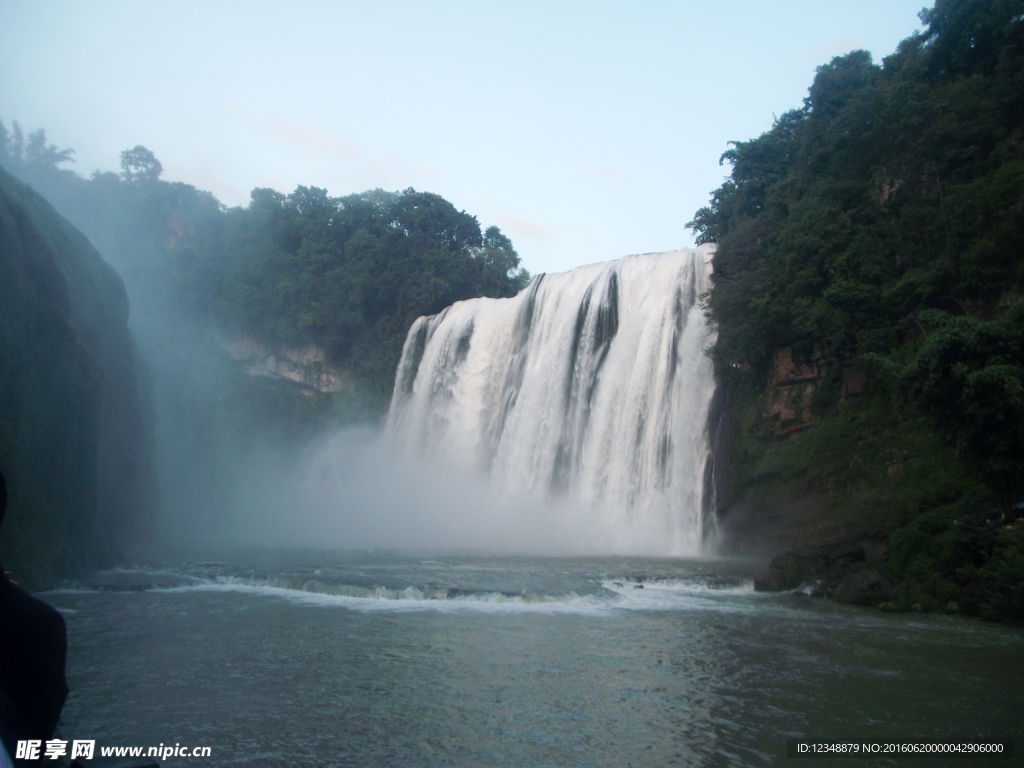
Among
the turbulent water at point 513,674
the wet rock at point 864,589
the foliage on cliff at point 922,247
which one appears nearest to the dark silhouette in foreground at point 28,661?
the turbulent water at point 513,674

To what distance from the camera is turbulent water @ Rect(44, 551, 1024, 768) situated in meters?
5.68

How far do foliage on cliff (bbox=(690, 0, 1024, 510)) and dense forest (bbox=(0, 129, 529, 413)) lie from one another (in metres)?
20.9

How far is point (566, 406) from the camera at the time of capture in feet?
80.6

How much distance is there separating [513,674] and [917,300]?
546 inches

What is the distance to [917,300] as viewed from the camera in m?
16.5

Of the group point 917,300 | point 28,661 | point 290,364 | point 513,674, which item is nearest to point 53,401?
point 513,674

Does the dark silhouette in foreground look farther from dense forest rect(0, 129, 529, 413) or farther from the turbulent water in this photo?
dense forest rect(0, 129, 529, 413)

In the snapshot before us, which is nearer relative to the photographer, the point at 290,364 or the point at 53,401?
the point at 53,401

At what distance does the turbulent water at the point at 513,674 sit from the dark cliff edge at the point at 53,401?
1.54 metres

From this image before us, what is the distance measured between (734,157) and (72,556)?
82.1 ft

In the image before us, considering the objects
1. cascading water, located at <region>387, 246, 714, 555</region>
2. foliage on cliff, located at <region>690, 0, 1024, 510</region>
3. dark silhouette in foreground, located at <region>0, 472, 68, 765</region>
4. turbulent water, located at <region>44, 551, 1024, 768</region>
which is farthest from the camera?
cascading water, located at <region>387, 246, 714, 555</region>

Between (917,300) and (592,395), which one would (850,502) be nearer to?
(917,300)

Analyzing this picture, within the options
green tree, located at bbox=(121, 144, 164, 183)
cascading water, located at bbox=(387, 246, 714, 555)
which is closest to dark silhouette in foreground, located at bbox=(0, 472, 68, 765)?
cascading water, located at bbox=(387, 246, 714, 555)

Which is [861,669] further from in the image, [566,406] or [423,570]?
[566,406]
